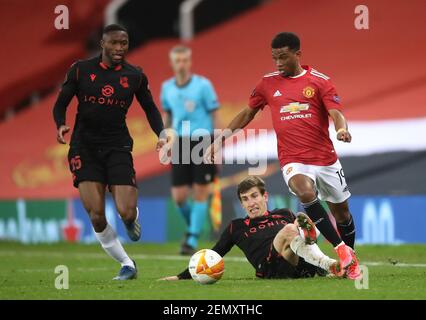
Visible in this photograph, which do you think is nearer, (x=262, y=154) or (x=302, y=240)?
(x=302, y=240)

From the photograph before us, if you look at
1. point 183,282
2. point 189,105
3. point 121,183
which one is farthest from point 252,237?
point 189,105

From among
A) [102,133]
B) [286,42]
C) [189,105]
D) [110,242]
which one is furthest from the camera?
[189,105]

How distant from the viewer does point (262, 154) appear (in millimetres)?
16203

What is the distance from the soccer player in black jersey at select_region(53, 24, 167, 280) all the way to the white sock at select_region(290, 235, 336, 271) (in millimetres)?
1448

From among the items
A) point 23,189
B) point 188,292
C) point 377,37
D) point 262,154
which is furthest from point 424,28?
point 188,292

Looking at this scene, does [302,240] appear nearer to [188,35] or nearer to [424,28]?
[424,28]

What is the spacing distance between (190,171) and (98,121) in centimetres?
423

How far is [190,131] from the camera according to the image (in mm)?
12773

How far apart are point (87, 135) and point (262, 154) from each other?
25.3 ft

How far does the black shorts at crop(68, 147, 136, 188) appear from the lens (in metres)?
8.65

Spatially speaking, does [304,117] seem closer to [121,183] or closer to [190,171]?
[121,183]

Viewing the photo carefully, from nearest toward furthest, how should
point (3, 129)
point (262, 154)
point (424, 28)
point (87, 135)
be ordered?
point (87, 135)
point (262, 154)
point (424, 28)
point (3, 129)

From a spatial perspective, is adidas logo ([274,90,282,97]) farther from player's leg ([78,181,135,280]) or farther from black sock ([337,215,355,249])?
player's leg ([78,181,135,280])

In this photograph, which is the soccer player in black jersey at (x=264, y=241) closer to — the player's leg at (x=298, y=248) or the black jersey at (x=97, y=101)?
the player's leg at (x=298, y=248)
